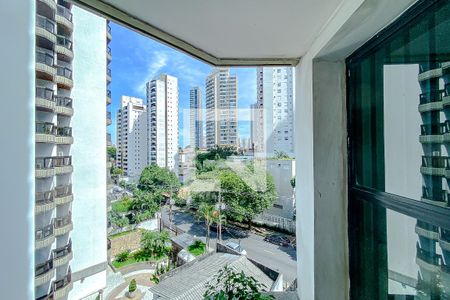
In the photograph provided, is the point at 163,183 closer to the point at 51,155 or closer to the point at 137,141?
the point at 137,141

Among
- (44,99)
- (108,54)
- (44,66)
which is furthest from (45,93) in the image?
(108,54)

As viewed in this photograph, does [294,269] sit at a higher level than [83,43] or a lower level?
lower

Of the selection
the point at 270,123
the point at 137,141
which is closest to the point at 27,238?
the point at 137,141

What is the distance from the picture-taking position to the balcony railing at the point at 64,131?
128 centimetres

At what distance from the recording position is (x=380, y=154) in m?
0.87

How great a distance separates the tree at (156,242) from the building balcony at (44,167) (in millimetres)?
A: 715

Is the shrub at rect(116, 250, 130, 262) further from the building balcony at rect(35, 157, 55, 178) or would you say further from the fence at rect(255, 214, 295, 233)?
the fence at rect(255, 214, 295, 233)

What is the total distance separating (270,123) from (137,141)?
0.94m

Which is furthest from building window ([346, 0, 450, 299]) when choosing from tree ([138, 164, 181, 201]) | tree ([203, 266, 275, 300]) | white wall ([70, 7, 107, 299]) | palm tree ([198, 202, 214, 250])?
white wall ([70, 7, 107, 299])

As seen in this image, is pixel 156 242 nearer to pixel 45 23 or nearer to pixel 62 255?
Result: pixel 62 255

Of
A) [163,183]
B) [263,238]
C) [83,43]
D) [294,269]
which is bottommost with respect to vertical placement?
[294,269]

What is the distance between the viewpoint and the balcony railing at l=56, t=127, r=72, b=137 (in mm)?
1283

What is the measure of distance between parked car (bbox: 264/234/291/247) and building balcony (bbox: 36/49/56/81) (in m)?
1.65

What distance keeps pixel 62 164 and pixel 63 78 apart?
0.50 m
